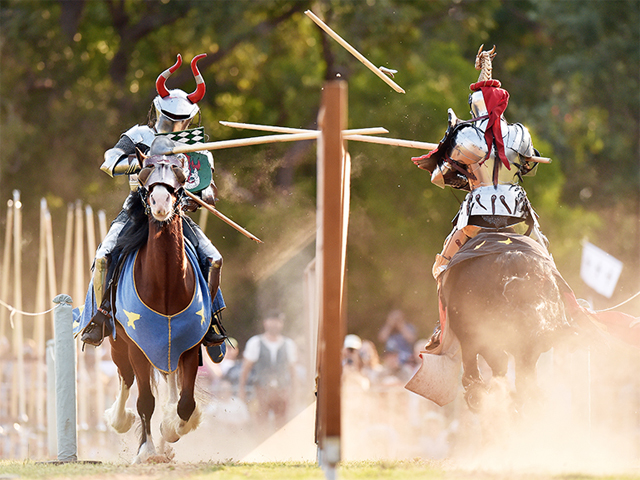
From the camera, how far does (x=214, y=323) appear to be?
8852mm

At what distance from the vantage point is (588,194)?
83.8ft

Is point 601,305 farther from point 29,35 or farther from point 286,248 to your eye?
point 29,35

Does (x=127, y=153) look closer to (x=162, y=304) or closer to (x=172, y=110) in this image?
(x=172, y=110)

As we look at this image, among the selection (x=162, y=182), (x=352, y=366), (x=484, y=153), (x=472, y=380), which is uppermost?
(x=484, y=153)

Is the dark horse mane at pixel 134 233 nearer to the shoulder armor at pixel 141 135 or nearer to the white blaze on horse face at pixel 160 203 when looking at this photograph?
the shoulder armor at pixel 141 135

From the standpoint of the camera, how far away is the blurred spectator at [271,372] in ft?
41.1

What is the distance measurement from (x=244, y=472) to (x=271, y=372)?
5344 mm

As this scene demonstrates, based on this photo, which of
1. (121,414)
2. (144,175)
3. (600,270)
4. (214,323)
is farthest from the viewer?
(600,270)

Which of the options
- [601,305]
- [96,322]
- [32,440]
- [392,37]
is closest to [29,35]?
[392,37]

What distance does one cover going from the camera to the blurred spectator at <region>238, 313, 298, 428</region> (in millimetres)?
12539

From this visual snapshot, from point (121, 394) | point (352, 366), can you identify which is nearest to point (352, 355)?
point (352, 366)

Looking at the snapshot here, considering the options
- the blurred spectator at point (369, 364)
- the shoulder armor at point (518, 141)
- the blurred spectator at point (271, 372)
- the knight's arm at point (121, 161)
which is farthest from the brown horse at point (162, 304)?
the blurred spectator at point (369, 364)

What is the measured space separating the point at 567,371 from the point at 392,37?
40.1 ft

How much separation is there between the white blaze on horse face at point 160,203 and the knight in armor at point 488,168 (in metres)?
2.11
